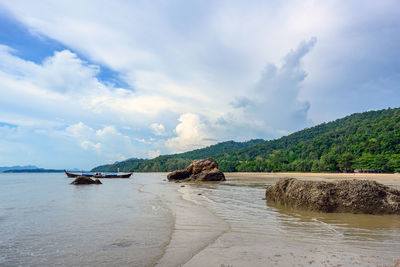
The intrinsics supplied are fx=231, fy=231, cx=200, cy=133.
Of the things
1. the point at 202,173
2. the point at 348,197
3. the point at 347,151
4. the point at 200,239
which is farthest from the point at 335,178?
the point at 347,151

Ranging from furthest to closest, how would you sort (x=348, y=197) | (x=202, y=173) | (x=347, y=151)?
(x=347, y=151), (x=202, y=173), (x=348, y=197)

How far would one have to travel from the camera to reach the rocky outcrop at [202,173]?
4325cm

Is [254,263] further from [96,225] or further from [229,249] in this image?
[96,225]

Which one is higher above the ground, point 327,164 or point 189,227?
point 327,164

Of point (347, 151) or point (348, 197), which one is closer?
point (348, 197)

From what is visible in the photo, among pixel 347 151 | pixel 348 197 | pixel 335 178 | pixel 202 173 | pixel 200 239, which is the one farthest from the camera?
pixel 347 151

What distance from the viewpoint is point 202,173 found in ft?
146

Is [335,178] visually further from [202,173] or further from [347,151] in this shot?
[347,151]

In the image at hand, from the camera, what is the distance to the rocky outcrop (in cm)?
4325

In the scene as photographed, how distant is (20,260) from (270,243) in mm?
5843

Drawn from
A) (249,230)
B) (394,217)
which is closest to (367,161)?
(394,217)

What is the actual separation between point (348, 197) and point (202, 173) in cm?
3534

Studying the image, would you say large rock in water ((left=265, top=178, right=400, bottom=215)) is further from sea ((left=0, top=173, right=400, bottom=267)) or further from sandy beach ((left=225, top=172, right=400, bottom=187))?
sandy beach ((left=225, top=172, right=400, bottom=187))

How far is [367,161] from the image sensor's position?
6869cm
